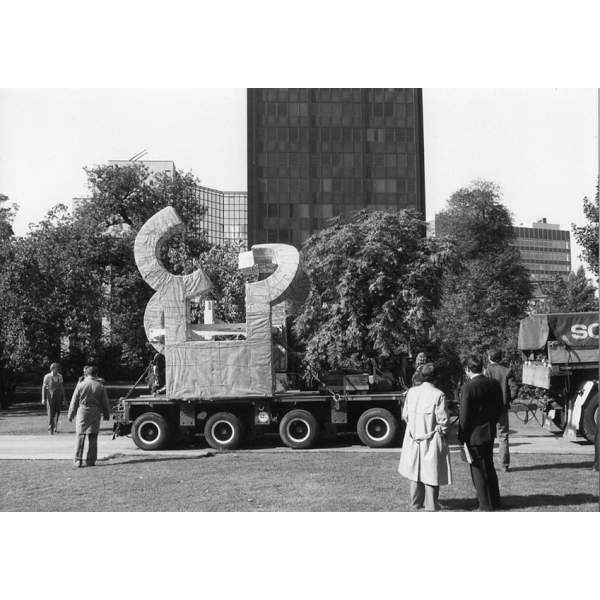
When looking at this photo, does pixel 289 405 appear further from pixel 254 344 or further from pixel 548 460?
pixel 548 460

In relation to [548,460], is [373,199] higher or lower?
higher

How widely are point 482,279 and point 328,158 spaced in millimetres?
55241

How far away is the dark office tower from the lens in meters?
87.1

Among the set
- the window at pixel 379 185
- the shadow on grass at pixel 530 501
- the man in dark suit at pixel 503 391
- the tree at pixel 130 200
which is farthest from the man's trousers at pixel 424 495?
the window at pixel 379 185

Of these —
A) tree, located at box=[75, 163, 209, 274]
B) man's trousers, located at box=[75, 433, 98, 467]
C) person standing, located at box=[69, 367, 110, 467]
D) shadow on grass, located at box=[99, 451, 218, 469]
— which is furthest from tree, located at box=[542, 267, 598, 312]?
man's trousers, located at box=[75, 433, 98, 467]

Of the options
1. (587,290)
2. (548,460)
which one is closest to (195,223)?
(587,290)

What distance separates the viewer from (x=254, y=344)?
14.4m

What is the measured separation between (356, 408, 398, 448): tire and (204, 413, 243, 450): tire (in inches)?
97.9

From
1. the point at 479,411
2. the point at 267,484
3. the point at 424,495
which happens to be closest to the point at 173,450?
the point at 267,484

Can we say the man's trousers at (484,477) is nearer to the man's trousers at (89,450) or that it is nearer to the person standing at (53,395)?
the man's trousers at (89,450)

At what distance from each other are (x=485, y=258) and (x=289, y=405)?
2717 cm

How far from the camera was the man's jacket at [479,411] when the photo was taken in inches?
346

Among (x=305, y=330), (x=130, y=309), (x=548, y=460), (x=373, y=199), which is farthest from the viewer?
(x=373, y=199)

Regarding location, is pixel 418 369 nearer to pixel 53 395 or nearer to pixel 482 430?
pixel 482 430
